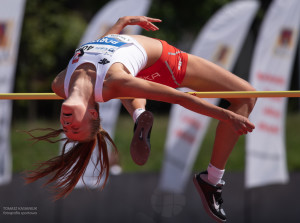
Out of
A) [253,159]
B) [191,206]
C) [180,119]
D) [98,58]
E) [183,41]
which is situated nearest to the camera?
[98,58]

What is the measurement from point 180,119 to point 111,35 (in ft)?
11.8

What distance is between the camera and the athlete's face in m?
3.70

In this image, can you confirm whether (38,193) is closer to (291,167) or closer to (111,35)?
(111,35)

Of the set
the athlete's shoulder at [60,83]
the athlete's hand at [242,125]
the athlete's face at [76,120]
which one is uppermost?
the athlete's hand at [242,125]

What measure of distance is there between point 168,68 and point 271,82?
124 inches

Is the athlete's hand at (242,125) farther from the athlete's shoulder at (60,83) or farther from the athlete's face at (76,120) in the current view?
the athlete's shoulder at (60,83)

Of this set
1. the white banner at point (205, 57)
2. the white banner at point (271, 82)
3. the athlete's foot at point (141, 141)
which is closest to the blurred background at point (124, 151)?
the white banner at point (205, 57)

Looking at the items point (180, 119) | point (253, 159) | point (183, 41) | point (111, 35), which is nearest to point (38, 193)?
point (180, 119)

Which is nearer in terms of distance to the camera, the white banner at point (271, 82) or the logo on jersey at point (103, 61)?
the logo on jersey at point (103, 61)

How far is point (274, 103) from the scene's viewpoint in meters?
7.25

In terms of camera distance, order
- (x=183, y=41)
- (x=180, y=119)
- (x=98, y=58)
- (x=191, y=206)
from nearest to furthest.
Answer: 1. (x=98, y=58)
2. (x=180, y=119)
3. (x=191, y=206)
4. (x=183, y=41)

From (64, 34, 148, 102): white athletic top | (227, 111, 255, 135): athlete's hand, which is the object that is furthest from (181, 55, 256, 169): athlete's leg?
(227, 111, 255, 135): athlete's hand

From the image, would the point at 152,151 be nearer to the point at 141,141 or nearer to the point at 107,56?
the point at 141,141

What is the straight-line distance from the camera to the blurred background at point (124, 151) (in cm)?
787
